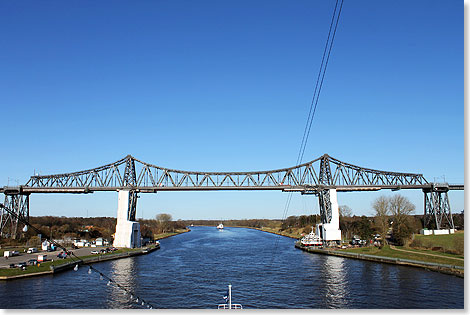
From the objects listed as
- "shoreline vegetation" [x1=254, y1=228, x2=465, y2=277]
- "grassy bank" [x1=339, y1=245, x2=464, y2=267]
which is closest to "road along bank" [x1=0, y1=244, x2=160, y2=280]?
"shoreline vegetation" [x1=254, y1=228, x2=465, y2=277]

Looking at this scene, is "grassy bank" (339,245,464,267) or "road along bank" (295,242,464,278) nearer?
"road along bank" (295,242,464,278)

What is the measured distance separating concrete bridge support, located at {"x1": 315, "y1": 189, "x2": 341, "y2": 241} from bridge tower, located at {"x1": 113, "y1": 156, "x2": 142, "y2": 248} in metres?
42.8

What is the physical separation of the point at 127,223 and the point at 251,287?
53.5 m

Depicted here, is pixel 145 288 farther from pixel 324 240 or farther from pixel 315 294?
pixel 324 240

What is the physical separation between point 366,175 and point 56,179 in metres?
84.2

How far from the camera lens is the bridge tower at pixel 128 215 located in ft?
289

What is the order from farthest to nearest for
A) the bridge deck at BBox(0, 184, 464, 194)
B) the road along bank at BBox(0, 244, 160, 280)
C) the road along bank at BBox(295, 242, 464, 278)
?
the bridge deck at BBox(0, 184, 464, 194) < the road along bank at BBox(295, 242, 464, 278) < the road along bank at BBox(0, 244, 160, 280)

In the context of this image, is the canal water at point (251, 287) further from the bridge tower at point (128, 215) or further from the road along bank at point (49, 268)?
the bridge tower at point (128, 215)

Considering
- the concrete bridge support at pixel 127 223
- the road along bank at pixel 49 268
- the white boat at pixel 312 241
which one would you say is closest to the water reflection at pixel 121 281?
the road along bank at pixel 49 268

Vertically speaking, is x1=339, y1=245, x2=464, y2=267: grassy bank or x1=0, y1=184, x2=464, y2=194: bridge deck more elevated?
x1=0, y1=184, x2=464, y2=194: bridge deck

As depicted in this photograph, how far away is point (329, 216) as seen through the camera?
9494 centimetres

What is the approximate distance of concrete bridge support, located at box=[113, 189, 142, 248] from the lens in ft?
288

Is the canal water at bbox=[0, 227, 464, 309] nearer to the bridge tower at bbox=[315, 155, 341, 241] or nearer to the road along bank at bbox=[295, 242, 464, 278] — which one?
the road along bank at bbox=[295, 242, 464, 278]

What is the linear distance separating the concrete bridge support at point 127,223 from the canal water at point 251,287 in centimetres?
2830
